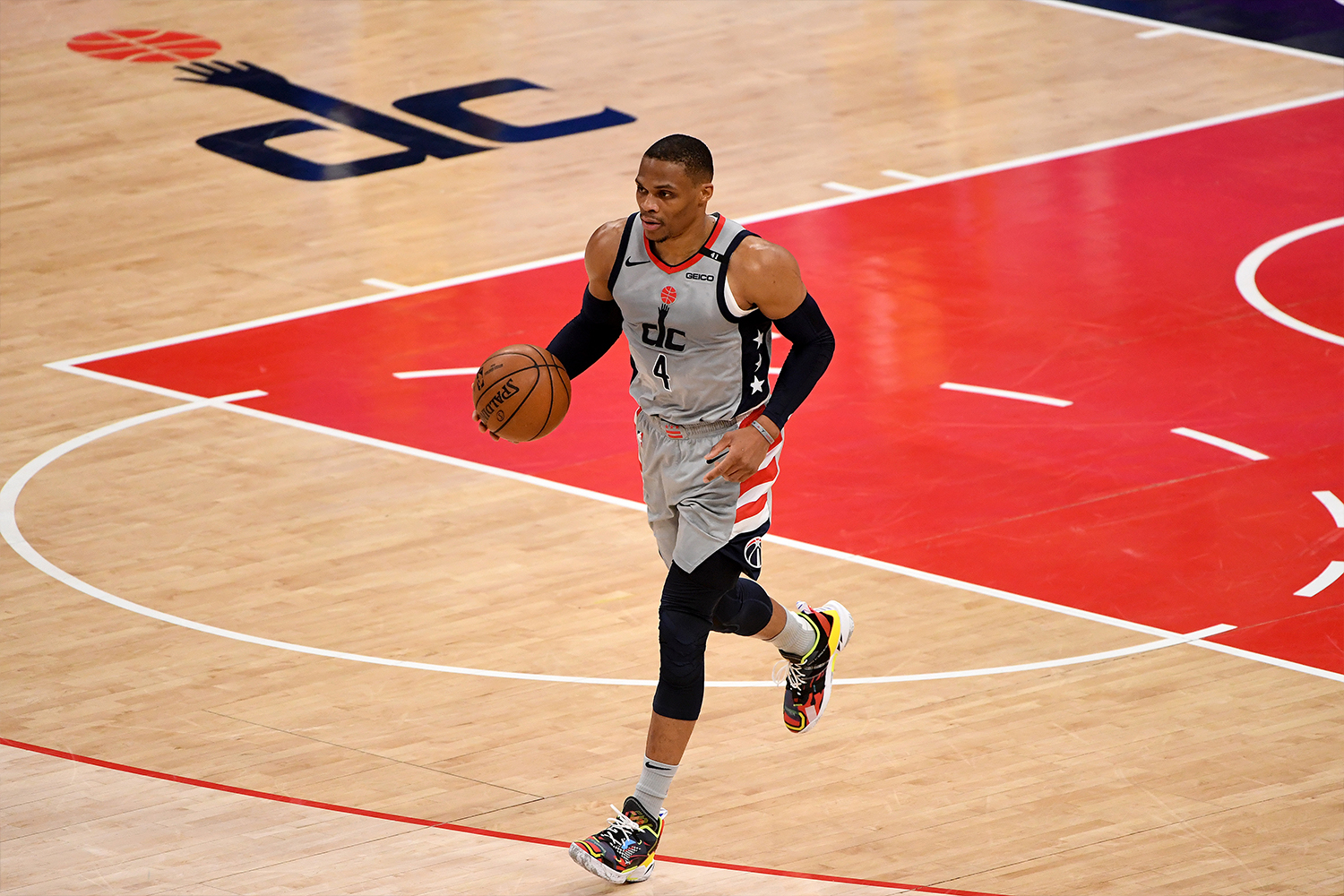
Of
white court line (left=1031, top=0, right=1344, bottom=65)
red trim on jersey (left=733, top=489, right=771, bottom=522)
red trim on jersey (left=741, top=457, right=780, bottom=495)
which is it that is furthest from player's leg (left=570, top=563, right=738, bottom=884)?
white court line (left=1031, top=0, right=1344, bottom=65)

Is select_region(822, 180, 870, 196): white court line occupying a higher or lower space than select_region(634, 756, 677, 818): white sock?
lower

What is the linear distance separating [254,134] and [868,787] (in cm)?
1206

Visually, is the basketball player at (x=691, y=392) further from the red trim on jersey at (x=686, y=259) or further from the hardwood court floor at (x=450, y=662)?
the hardwood court floor at (x=450, y=662)

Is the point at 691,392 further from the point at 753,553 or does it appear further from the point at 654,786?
the point at 654,786

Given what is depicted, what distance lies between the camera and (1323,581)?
10.8m

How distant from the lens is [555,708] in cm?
969

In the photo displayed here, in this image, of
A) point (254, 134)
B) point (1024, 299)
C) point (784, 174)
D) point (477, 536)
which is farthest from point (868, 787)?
point (254, 134)

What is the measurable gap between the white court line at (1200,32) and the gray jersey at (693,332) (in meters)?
14.2

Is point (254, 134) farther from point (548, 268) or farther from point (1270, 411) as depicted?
point (1270, 411)

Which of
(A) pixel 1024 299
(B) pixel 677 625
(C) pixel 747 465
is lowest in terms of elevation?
(A) pixel 1024 299

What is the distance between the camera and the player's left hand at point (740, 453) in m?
7.87

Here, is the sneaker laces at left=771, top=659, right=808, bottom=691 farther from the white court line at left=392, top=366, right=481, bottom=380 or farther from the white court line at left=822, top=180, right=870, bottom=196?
the white court line at left=822, top=180, right=870, bottom=196

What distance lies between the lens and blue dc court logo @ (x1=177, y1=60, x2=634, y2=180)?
18.5 metres

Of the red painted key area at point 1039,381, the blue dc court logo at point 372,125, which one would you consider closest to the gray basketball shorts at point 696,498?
the red painted key area at point 1039,381
